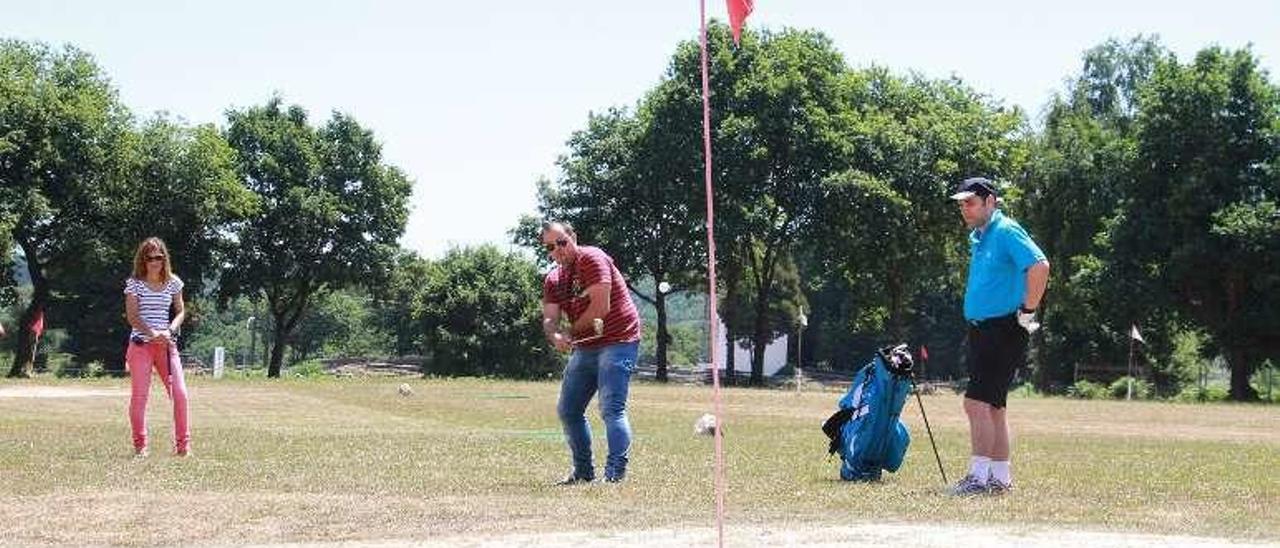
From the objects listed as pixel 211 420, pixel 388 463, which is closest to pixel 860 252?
pixel 211 420

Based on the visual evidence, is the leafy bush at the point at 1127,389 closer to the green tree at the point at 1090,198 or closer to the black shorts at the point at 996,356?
the green tree at the point at 1090,198

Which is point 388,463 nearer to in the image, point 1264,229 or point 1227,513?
point 1227,513

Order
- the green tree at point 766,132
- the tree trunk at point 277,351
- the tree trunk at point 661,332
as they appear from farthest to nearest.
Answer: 1. the tree trunk at point 277,351
2. the tree trunk at point 661,332
3. the green tree at point 766,132

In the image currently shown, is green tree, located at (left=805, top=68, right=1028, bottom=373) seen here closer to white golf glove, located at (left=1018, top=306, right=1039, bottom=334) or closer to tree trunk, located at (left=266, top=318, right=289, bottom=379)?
tree trunk, located at (left=266, top=318, right=289, bottom=379)

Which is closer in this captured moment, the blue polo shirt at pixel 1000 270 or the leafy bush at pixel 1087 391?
the blue polo shirt at pixel 1000 270

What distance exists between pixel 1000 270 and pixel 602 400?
3.06m

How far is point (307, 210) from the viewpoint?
64.5m

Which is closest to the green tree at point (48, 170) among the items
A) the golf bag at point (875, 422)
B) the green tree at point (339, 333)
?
the golf bag at point (875, 422)

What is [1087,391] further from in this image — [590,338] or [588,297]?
[588,297]

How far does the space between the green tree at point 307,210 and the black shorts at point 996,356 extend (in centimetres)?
5707

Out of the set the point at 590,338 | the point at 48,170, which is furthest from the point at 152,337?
the point at 48,170

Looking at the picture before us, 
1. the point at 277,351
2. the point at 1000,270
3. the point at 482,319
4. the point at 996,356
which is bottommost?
the point at 996,356

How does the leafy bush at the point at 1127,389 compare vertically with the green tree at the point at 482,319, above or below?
below

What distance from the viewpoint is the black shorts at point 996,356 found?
1003 centimetres
